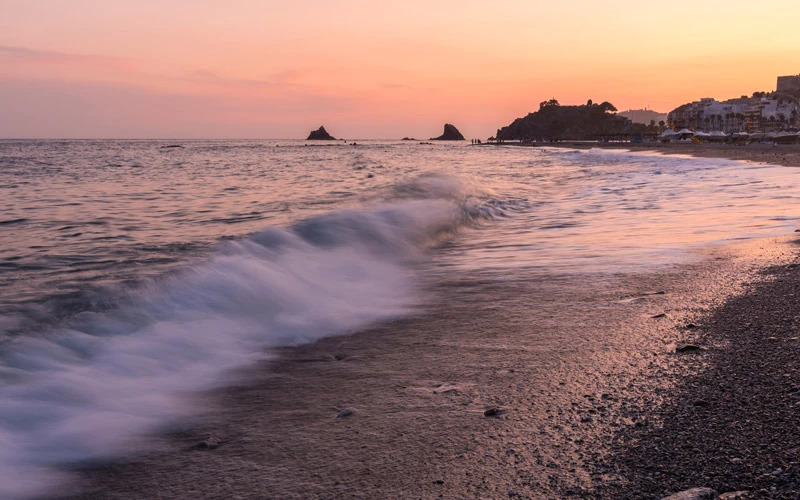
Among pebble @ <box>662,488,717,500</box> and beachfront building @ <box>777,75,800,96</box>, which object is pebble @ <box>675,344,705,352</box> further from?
beachfront building @ <box>777,75,800,96</box>

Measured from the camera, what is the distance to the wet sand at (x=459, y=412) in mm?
2639

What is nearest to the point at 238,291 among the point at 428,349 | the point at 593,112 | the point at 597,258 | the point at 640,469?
the point at 428,349

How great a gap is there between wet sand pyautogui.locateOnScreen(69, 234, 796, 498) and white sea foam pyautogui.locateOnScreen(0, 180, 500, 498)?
342mm

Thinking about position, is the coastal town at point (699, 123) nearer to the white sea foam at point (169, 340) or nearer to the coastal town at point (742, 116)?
the coastal town at point (742, 116)

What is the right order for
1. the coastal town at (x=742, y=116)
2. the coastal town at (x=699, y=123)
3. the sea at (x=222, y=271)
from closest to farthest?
the sea at (x=222, y=271), the coastal town at (x=699, y=123), the coastal town at (x=742, y=116)

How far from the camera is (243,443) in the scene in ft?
10.4

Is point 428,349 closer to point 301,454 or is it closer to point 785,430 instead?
point 301,454

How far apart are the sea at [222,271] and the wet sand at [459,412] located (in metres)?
0.48

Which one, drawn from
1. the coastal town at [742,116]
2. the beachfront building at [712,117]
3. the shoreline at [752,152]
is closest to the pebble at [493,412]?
the shoreline at [752,152]

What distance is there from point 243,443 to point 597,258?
5.86m

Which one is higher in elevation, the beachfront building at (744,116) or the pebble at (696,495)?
the beachfront building at (744,116)

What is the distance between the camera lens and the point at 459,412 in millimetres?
3359

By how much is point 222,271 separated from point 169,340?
2.30 m

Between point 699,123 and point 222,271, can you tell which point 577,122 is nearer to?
point 699,123
